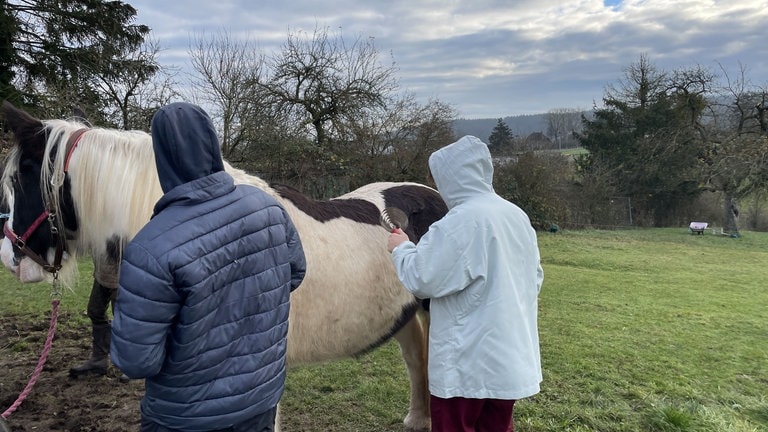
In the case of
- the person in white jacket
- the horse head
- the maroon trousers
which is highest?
the horse head

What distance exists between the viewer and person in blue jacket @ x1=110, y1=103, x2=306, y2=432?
4.12ft

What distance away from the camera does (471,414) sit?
6.80ft

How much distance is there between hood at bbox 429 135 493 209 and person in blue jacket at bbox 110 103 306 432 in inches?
33.8

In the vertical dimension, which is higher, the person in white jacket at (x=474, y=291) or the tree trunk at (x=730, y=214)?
the person in white jacket at (x=474, y=291)

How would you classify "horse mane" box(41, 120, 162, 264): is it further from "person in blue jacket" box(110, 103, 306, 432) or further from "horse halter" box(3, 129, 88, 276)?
"person in blue jacket" box(110, 103, 306, 432)

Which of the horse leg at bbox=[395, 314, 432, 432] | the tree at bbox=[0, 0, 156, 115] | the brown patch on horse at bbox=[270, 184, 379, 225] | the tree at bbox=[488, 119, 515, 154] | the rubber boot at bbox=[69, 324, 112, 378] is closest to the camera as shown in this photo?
the brown patch on horse at bbox=[270, 184, 379, 225]

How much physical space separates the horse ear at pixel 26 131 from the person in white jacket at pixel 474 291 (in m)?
1.62

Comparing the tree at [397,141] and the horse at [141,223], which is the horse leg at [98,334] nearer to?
the horse at [141,223]

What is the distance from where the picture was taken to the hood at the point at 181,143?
4.45ft

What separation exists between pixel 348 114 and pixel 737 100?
21.5 meters

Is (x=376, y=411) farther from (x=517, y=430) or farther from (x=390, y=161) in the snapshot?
(x=390, y=161)

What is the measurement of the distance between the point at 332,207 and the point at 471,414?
1364 millimetres

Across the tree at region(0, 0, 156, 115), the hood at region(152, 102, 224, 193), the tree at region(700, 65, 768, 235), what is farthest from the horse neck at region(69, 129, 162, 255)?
the tree at region(700, 65, 768, 235)

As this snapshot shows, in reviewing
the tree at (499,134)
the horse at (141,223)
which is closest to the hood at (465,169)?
the horse at (141,223)
